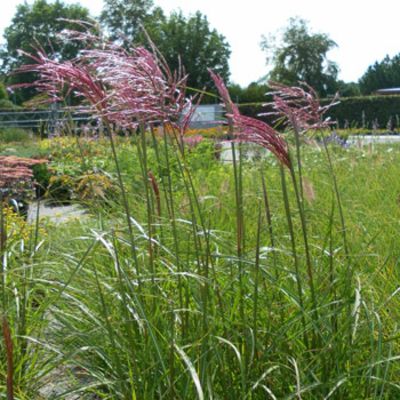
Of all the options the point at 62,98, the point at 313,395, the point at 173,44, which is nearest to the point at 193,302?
the point at 313,395

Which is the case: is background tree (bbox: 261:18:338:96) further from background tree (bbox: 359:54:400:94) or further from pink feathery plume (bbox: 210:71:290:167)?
pink feathery plume (bbox: 210:71:290:167)

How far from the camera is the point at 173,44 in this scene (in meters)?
54.6

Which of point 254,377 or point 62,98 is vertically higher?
point 62,98

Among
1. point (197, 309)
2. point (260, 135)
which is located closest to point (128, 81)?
point (260, 135)

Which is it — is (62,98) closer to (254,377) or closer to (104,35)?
(104,35)

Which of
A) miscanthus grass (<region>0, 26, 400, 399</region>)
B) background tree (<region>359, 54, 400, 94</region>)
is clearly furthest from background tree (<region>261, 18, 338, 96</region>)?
miscanthus grass (<region>0, 26, 400, 399</region>)

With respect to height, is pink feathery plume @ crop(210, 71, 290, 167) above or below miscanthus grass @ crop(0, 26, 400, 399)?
above

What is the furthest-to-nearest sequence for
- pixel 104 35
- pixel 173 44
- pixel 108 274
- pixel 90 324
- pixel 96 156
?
pixel 173 44, pixel 96 156, pixel 108 274, pixel 90 324, pixel 104 35

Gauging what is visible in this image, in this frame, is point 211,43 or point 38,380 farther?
point 211,43

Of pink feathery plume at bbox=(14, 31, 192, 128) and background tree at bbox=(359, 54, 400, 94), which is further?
background tree at bbox=(359, 54, 400, 94)

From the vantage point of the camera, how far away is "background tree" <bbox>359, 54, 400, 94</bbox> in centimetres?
6806

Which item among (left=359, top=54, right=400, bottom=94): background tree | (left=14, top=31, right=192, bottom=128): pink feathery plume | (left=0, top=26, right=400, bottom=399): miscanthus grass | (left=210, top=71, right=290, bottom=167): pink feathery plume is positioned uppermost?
(left=359, top=54, right=400, bottom=94): background tree

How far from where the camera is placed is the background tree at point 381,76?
223 feet

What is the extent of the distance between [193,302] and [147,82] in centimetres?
84
